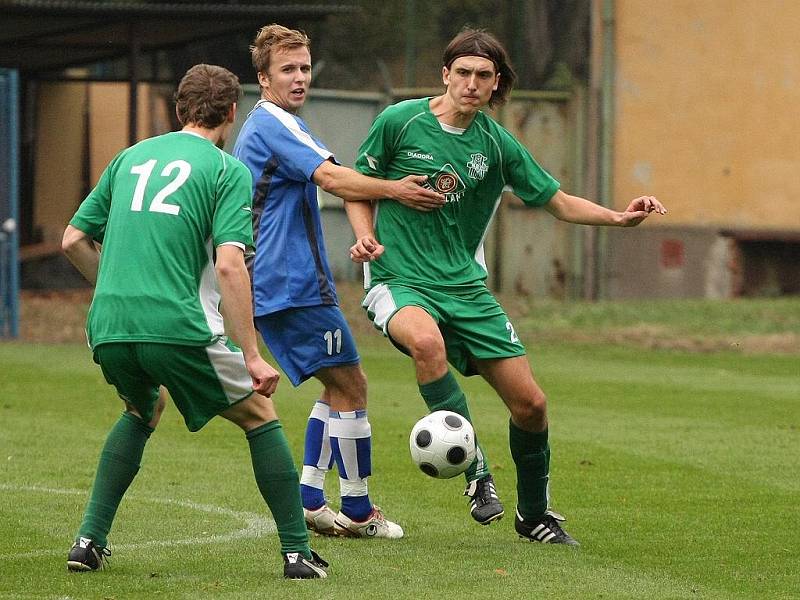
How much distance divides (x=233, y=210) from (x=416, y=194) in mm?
1173

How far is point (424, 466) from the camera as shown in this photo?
6359 mm

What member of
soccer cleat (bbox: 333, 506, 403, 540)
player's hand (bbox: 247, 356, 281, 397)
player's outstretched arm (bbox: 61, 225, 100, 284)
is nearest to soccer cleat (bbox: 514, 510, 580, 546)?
soccer cleat (bbox: 333, 506, 403, 540)

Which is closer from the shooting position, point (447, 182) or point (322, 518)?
point (447, 182)

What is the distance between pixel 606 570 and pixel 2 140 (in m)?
12.5

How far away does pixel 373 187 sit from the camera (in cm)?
654

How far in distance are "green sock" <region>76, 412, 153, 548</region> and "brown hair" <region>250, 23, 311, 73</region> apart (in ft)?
5.63

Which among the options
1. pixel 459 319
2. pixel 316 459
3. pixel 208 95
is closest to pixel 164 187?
pixel 208 95

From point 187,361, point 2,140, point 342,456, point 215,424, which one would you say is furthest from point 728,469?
point 2,140

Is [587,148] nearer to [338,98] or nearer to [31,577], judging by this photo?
[338,98]

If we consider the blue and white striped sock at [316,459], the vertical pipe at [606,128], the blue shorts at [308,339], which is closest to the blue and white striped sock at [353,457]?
the blue and white striped sock at [316,459]

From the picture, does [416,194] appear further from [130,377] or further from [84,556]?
[84,556]

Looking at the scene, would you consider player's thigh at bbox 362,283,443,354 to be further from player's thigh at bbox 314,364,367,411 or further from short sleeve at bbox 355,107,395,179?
short sleeve at bbox 355,107,395,179

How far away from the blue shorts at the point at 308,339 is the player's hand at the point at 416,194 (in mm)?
619

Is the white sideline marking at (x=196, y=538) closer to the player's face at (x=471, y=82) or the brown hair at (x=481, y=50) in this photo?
the player's face at (x=471, y=82)
